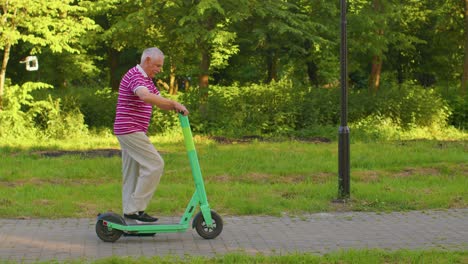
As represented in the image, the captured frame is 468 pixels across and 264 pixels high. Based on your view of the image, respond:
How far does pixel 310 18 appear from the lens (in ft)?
78.2

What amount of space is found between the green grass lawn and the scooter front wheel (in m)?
1.67

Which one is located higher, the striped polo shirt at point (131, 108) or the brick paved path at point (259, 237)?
the striped polo shirt at point (131, 108)

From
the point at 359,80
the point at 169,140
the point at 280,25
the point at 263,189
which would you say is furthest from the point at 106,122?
the point at 359,80

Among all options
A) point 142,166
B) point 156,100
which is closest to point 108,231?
point 142,166

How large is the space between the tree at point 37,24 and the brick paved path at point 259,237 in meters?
11.8

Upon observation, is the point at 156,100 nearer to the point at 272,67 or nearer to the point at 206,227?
the point at 206,227

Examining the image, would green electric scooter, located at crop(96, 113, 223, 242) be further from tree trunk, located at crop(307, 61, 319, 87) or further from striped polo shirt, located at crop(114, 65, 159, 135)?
tree trunk, located at crop(307, 61, 319, 87)

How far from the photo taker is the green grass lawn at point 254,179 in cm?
914

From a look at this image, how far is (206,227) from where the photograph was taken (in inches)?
277

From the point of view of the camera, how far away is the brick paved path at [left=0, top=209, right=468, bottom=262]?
21.5ft

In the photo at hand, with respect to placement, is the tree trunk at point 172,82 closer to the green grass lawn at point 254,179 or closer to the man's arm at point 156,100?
the green grass lawn at point 254,179

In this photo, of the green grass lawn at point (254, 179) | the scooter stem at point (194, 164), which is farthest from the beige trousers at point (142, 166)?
the green grass lawn at point (254, 179)

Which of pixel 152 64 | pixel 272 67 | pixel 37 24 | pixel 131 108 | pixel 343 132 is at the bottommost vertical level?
pixel 343 132

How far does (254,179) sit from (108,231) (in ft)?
17.2
